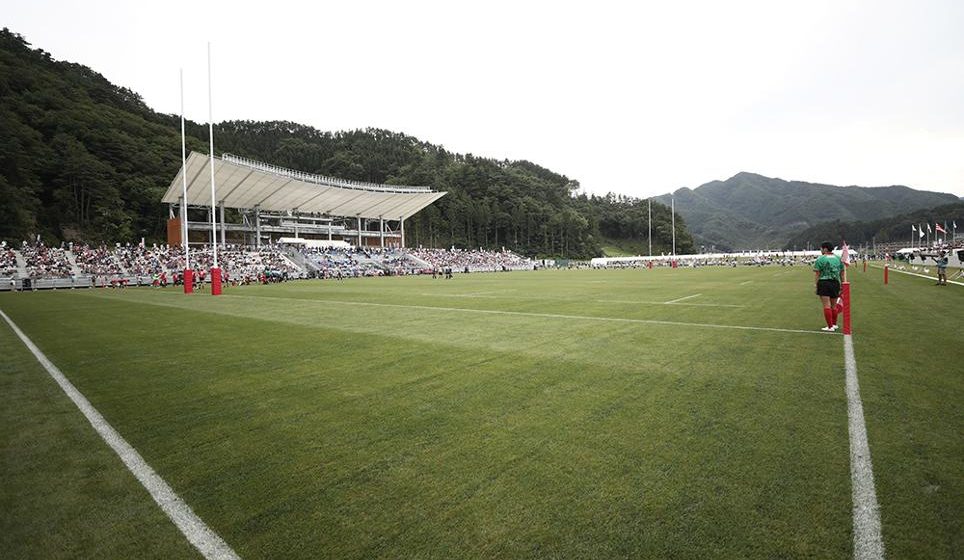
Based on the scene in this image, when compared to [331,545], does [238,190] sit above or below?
above

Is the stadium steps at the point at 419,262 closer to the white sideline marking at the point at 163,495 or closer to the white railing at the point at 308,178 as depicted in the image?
the white railing at the point at 308,178

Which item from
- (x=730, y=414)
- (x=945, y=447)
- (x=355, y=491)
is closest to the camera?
(x=355, y=491)

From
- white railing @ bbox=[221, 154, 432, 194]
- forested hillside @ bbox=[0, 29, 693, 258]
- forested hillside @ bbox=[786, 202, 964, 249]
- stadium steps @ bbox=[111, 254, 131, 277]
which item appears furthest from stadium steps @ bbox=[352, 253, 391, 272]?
forested hillside @ bbox=[786, 202, 964, 249]

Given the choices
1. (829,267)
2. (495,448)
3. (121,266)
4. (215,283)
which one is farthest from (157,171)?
(495,448)

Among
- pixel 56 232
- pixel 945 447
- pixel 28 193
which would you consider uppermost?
pixel 28 193

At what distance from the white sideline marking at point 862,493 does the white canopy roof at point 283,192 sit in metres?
46.7

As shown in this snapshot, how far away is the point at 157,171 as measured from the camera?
73562 mm

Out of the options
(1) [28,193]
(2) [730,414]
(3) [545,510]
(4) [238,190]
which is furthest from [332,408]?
(1) [28,193]

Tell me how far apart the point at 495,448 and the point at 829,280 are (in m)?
8.60

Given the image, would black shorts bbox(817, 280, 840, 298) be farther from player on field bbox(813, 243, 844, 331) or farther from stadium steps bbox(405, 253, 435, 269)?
stadium steps bbox(405, 253, 435, 269)

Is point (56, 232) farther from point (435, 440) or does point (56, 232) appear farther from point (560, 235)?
point (560, 235)

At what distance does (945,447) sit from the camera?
357 cm

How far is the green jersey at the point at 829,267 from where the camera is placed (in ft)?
29.6

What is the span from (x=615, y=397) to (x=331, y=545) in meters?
3.26
